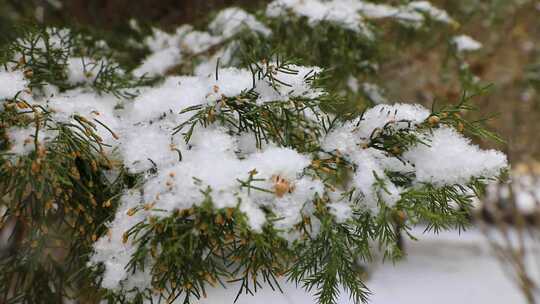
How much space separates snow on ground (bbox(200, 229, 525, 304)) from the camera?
4.61m

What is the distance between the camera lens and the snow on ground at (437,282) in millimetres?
4609

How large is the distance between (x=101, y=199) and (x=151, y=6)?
71.6 inches

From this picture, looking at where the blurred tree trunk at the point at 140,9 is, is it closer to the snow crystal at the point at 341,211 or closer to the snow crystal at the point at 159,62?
the snow crystal at the point at 159,62

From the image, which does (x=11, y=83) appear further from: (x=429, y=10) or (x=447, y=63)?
(x=447, y=63)

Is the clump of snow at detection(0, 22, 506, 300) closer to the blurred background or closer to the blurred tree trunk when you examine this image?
the blurred background

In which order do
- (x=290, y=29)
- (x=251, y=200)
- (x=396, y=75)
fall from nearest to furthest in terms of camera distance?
(x=251, y=200)
(x=290, y=29)
(x=396, y=75)

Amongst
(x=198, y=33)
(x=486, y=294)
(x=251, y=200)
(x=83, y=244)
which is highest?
(x=198, y=33)

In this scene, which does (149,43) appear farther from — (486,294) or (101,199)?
(486,294)

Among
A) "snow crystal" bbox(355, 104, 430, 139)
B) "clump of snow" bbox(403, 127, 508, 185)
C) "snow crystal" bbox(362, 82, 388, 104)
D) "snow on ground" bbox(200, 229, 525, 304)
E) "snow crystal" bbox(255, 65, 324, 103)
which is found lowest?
"snow on ground" bbox(200, 229, 525, 304)

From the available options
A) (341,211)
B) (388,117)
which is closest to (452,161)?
(388,117)

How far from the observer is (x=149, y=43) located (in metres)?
2.08

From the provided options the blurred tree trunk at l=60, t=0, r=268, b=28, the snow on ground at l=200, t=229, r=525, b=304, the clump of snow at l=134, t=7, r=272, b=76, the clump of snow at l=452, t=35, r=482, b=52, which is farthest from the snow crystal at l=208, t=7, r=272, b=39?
the snow on ground at l=200, t=229, r=525, b=304

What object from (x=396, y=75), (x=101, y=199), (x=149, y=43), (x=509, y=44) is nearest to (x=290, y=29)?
(x=149, y=43)

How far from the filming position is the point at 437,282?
638cm
